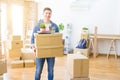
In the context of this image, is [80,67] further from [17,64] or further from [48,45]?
[17,64]

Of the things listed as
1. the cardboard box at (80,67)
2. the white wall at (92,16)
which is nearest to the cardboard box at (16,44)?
the cardboard box at (80,67)

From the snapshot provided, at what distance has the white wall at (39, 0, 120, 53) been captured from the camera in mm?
6768

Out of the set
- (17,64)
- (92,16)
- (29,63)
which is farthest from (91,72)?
(92,16)

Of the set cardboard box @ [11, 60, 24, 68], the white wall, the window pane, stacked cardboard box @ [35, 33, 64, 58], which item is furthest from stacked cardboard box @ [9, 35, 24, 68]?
stacked cardboard box @ [35, 33, 64, 58]

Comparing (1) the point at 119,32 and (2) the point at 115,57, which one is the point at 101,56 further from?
(1) the point at 119,32

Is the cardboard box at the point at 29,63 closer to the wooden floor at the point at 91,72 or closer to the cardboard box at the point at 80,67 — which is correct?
the wooden floor at the point at 91,72

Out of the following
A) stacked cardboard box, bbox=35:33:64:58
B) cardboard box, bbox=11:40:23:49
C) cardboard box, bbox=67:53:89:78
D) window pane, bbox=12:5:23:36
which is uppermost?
window pane, bbox=12:5:23:36

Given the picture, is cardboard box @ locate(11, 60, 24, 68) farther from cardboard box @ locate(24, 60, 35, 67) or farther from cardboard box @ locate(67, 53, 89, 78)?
cardboard box @ locate(67, 53, 89, 78)

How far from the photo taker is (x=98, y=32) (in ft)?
22.9

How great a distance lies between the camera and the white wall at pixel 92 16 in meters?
6.77

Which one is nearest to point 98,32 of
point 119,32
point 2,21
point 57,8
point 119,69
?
point 119,32

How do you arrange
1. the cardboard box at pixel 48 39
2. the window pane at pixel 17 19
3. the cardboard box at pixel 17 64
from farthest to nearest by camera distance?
the window pane at pixel 17 19, the cardboard box at pixel 17 64, the cardboard box at pixel 48 39

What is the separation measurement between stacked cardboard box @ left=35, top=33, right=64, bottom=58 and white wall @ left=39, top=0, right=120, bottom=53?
4.26m

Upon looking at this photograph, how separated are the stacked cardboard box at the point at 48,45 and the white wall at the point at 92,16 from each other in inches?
168
